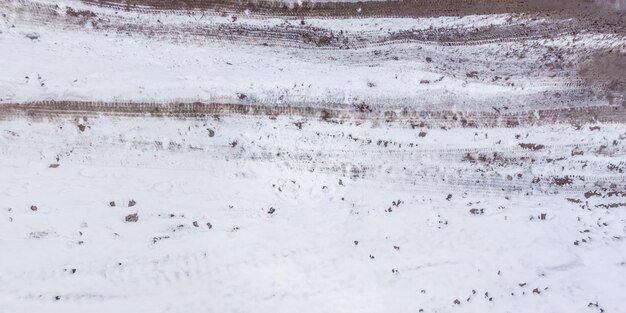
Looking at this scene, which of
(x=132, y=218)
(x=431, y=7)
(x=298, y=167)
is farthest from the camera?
(x=431, y=7)

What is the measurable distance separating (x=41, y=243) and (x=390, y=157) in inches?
203

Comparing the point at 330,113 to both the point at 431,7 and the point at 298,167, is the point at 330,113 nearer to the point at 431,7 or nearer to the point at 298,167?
the point at 298,167

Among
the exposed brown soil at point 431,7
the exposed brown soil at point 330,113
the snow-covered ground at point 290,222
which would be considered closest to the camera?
the snow-covered ground at point 290,222

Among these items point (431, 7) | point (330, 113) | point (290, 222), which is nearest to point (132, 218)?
point (290, 222)

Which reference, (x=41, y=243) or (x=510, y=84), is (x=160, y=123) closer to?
(x=41, y=243)

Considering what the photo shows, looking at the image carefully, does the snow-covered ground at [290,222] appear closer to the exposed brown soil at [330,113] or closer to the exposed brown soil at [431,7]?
the exposed brown soil at [330,113]

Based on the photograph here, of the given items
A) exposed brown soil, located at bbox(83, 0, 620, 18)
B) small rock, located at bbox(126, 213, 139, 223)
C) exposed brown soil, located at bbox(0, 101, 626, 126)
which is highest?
exposed brown soil, located at bbox(83, 0, 620, 18)

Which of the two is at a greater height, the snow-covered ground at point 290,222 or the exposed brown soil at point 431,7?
the exposed brown soil at point 431,7

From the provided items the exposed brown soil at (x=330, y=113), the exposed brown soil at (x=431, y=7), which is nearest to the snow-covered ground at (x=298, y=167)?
the exposed brown soil at (x=330, y=113)

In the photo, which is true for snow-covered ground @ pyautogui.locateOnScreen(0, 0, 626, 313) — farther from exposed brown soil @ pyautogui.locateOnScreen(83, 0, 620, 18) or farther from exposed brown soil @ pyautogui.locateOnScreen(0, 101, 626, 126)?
exposed brown soil @ pyautogui.locateOnScreen(83, 0, 620, 18)

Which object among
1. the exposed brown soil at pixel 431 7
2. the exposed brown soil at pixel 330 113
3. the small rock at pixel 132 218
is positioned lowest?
the small rock at pixel 132 218

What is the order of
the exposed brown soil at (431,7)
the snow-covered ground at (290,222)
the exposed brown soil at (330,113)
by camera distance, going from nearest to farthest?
the snow-covered ground at (290,222) < the exposed brown soil at (330,113) < the exposed brown soil at (431,7)

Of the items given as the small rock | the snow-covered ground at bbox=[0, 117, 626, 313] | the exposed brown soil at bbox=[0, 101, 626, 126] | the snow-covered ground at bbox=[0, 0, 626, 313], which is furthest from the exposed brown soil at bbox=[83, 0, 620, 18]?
the small rock

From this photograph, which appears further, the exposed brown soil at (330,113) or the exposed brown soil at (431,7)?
the exposed brown soil at (431,7)
